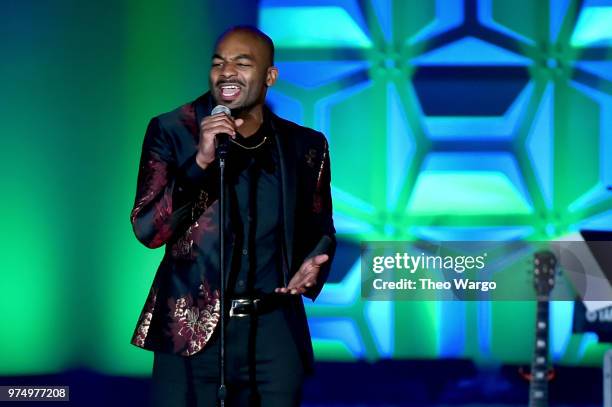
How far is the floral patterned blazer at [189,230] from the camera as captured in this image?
223cm

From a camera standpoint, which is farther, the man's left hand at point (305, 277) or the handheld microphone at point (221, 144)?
the man's left hand at point (305, 277)

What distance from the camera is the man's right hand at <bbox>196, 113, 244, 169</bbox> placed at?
2.04 meters

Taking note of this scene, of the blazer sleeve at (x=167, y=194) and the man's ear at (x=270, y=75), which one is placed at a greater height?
the man's ear at (x=270, y=75)

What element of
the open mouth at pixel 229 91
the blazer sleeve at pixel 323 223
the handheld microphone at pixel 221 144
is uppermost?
the open mouth at pixel 229 91

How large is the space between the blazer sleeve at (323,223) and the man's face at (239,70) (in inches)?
10.7

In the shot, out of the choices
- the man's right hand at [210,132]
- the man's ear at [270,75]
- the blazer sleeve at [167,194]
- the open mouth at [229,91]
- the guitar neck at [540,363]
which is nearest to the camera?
the man's right hand at [210,132]

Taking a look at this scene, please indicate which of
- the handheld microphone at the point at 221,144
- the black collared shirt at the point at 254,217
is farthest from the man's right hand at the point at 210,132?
the black collared shirt at the point at 254,217

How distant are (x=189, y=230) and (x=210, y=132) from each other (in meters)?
0.36

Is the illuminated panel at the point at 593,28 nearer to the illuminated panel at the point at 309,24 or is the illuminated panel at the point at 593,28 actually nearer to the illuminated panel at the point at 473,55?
the illuminated panel at the point at 473,55

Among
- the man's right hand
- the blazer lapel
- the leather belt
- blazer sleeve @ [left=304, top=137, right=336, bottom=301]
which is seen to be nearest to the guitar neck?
blazer sleeve @ [left=304, top=137, right=336, bottom=301]

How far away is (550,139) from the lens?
14.2ft

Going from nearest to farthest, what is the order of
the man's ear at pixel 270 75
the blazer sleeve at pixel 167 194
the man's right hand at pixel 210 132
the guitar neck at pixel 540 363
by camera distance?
1. the man's right hand at pixel 210 132
2. the blazer sleeve at pixel 167 194
3. the man's ear at pixel 270 75
4. the guitar neck at pixel 540 363

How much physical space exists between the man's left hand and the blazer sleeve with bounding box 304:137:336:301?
45 millimetres

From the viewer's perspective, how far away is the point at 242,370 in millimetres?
2268
